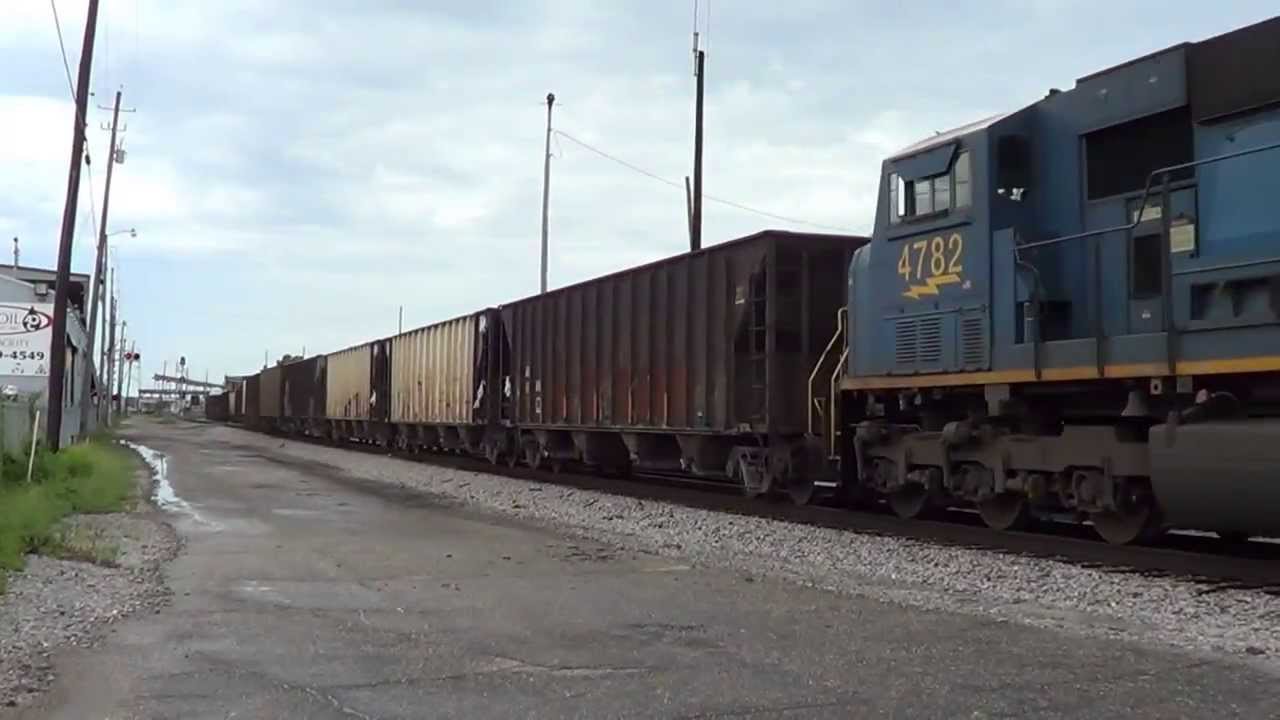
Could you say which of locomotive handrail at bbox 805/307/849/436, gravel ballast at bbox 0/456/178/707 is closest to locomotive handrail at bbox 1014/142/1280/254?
locomotive handrail at bbox 805/307/849/436

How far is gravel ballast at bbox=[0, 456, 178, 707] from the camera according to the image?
6.23 meters

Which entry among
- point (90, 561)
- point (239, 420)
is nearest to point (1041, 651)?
point (90, 561)

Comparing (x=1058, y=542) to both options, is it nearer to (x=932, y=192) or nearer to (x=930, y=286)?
(x=930, y=286)

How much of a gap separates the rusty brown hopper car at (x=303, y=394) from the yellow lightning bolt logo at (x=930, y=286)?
3507 centimetres

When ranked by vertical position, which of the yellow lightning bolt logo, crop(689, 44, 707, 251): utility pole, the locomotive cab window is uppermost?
crop(689, 44, 707, 251): utility pole

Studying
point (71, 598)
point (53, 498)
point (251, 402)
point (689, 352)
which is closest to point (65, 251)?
point (53, 498)

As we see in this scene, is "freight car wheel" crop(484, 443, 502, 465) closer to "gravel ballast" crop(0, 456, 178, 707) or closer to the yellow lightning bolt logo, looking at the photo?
"gravel ballast" crop(0, 456, 178, 707)

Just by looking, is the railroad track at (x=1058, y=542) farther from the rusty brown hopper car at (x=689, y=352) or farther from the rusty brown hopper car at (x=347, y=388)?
the rusty brown hopper car at (x=347, y=388)

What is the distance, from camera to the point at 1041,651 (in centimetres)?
638

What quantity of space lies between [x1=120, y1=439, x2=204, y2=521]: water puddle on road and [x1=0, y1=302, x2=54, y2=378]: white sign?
3177 millimetres

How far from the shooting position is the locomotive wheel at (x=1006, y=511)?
1111 centimetres

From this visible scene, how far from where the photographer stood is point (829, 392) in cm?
1380

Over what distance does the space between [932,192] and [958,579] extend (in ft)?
14.1

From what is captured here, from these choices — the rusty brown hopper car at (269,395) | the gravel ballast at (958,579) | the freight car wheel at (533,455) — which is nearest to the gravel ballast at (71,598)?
the gravel ballast at (958,579)
